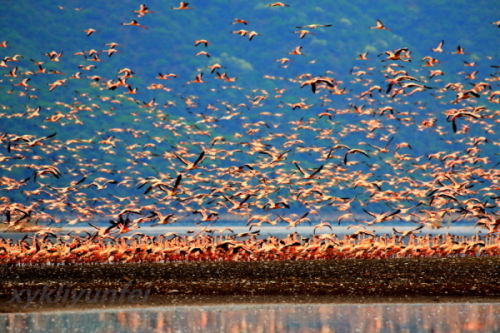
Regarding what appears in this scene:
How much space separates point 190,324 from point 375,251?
71.9ft

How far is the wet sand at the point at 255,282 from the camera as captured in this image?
2364cm

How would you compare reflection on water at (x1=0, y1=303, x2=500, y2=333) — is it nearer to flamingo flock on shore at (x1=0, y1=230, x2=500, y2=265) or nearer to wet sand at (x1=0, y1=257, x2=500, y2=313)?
wet sand at (x1=0, y1=257, x2=500, y2=313)

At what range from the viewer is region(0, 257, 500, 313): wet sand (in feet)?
77.6

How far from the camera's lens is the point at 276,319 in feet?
65.3

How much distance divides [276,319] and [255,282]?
24.7ft

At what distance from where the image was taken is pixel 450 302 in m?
23.0

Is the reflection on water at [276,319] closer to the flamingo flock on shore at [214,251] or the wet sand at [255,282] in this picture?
the wet sand at [255,282]

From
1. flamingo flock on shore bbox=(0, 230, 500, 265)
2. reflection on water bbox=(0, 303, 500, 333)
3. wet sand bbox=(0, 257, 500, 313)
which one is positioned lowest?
reflection on water bbox=(0, 303, 500, 333)

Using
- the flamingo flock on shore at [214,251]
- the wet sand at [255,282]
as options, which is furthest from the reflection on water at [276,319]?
the flamingo flock on shore at [214,251]

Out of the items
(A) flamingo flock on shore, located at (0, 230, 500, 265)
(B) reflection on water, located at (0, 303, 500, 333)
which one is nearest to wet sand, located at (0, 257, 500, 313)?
(B) reflection on water, located at (0, 303, 500, 333)

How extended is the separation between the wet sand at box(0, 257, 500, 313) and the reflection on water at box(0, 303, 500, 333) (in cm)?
131

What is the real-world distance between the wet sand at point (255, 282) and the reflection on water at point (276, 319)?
1305mm

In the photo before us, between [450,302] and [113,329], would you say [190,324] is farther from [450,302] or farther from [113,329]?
[450,302]

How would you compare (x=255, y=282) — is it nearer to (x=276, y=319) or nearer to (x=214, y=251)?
(x=276, y=319)
